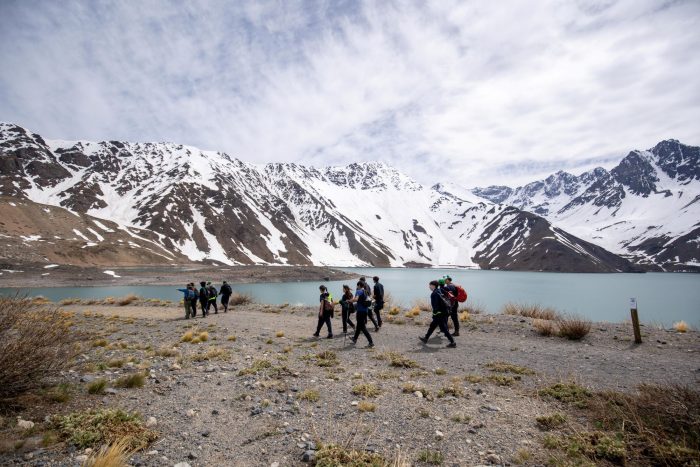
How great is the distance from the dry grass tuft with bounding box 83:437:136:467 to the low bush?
104 inches

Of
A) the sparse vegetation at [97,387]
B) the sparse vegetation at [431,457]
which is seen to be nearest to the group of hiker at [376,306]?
the sparse vegetation at [431,457]

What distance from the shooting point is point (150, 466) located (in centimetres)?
506

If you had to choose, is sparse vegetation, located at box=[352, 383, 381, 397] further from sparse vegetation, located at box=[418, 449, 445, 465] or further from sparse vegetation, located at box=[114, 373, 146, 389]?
sparse vegetation, located at box=[114, 373, 146, 389]

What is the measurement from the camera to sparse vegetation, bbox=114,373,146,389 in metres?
8.03

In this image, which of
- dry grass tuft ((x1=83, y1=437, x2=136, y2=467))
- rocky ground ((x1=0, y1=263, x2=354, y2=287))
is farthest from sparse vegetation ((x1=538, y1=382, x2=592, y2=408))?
rocky ground ((x1=0, y1=263, x2=354, y2=287))

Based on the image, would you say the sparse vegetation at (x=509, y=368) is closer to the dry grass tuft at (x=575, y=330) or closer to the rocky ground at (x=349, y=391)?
the rocky ground at (x=349, y=391)

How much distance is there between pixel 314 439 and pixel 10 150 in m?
253

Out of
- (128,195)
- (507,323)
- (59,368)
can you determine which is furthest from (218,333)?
(128,195)

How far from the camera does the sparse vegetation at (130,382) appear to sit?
803 centimetres

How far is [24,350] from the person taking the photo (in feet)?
21.0

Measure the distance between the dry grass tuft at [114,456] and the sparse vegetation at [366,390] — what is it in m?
4.33

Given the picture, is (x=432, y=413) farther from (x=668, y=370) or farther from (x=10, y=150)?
(x=10, y=150)

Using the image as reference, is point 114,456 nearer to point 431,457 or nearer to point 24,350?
point 24,350

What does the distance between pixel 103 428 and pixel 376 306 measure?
1234 centimetres
